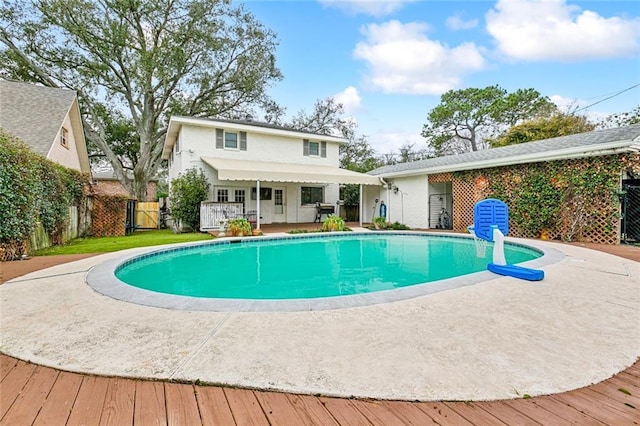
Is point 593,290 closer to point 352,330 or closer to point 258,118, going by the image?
point 352,330

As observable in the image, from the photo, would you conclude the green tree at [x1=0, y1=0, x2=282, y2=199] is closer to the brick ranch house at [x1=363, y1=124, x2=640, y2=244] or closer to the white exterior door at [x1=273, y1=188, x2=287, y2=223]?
the white exterior door at [x1=273, y1=188, x2=287, y2=223]

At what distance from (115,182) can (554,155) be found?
130 feet

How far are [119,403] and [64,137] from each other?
74.1 feet

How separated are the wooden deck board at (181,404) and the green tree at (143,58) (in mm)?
28622

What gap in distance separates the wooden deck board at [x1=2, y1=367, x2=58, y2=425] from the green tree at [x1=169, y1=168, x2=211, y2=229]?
15.7m

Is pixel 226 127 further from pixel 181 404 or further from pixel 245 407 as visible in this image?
pixel 245 407

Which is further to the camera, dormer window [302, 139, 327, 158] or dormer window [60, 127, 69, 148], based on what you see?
dormer window [302, 139, 327, 158]

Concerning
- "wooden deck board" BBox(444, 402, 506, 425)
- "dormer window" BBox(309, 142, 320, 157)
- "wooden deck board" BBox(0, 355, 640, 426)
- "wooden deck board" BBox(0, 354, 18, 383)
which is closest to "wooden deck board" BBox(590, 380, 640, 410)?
"wooden deck board" BBox(0, 355, 640, 426)

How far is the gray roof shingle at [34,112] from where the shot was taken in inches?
641

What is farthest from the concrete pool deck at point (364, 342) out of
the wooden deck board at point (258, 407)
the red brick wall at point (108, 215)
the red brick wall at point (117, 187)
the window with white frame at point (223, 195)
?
the red brick wall at point (117, 187)

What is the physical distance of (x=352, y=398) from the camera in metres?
2.46

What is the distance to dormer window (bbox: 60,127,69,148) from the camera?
18.5 meters

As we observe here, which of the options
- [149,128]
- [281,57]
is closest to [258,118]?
[281,57]

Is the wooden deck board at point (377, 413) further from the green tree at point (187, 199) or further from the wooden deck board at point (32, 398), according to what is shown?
the green tree at point (187, 199)
